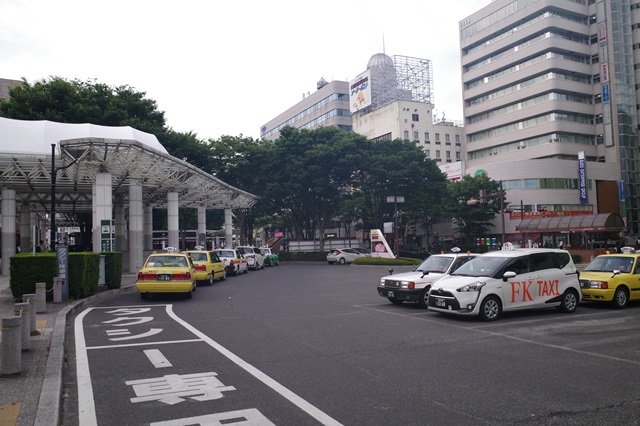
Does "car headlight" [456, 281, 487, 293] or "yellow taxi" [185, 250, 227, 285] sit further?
"yellow taxi" [185, 250, 227, 285]

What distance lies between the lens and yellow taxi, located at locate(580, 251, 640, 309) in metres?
13.8

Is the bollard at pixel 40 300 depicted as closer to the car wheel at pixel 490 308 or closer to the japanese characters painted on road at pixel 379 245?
the car wheel at pixel 490 308

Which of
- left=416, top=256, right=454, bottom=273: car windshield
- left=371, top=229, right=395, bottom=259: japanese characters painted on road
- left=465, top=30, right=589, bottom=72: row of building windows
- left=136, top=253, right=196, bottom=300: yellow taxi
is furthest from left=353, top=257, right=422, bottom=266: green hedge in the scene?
left=465, top=30, right=589, bottom=72: row of building windows

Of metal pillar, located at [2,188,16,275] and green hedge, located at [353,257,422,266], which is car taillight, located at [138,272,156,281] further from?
green hedge, located at [353,257,422,266]

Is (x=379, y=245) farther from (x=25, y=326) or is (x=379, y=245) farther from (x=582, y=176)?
(x=582, y=176)

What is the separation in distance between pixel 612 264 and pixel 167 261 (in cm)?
1417

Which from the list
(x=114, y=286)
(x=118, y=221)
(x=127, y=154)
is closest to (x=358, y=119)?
(x=118, y=221)

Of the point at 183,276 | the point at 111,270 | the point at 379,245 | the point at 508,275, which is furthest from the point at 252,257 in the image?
the point at 508,275

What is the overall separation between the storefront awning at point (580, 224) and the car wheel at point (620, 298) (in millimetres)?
30861

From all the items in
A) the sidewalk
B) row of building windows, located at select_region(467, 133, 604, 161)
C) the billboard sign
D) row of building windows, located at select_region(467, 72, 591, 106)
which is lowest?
the sidewalk

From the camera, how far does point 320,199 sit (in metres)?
50.4

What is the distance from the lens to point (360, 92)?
276 ft

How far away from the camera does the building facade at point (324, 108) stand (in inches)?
3593

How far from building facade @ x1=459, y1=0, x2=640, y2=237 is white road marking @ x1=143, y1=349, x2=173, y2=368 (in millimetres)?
57806
